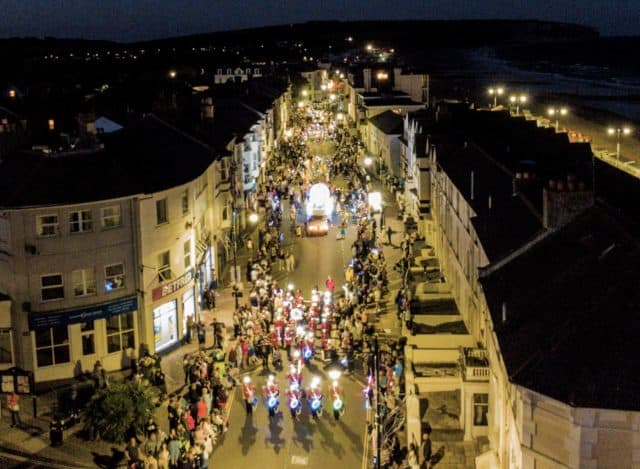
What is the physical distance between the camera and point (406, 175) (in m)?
61.2

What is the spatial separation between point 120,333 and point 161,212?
505 cm

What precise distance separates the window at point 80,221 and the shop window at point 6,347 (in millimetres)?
4295

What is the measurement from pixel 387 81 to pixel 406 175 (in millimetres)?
58977

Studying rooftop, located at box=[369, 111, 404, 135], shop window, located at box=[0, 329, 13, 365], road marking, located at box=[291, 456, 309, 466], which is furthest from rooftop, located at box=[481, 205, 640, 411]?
rooftop, located at box=[369, 111, 404, 135]

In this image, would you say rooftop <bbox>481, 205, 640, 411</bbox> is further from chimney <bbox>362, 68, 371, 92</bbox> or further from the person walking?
chimney <bbox>362, 68, 371, 92</bbox>

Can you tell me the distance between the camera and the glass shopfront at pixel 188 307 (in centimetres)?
3506

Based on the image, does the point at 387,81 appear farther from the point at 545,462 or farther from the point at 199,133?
the point at 545,462

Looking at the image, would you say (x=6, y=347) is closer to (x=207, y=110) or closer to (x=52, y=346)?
(x=52, y=346)

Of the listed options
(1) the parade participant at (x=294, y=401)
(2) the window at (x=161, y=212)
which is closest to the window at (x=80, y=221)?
(2) the window at (x=161, y=212)

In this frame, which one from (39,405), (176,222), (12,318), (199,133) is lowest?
(39,405)

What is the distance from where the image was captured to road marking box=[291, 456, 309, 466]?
23766mm

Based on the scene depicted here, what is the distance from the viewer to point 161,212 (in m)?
33.3

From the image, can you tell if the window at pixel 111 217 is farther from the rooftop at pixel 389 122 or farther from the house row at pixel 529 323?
the rooftop at pixel 389 122

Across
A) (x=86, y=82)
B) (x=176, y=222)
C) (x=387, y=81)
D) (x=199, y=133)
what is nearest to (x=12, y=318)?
(x=176, y=222)
